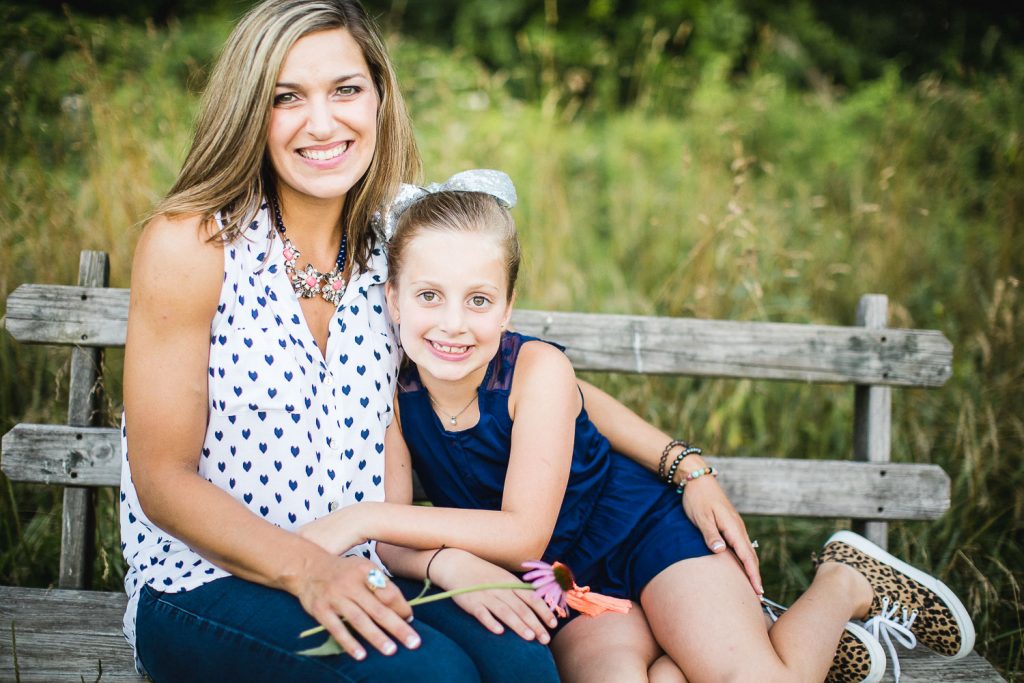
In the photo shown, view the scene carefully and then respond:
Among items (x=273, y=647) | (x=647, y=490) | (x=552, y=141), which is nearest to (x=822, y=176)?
(x=552, y=141)

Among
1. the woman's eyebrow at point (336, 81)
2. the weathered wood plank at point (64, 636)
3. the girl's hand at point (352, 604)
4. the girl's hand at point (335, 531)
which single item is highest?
the woman's eyebrow at point (336, 81)

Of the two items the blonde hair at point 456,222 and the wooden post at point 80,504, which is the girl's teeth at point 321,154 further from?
the wooden post at point 80,504

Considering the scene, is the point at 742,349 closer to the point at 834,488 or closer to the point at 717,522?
the point at 834,488

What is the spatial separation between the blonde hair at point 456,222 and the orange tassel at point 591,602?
716mm

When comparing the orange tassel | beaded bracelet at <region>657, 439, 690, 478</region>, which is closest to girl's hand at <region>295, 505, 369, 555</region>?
the orange tassel

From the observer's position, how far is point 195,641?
1676mm

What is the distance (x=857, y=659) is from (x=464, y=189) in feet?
4.77

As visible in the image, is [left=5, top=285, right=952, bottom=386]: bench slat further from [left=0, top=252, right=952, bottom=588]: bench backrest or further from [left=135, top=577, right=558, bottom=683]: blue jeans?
[left=135, top=577, right=558, bottom=683]: blue jeans

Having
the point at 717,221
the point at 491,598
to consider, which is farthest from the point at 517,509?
the point at 717,221

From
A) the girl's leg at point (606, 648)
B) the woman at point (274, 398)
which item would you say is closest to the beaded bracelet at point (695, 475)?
the woman at point (274, 398)

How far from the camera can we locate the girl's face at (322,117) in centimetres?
185

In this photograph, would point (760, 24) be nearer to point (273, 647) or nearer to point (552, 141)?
point (552, 141)

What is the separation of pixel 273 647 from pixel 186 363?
0.59 m

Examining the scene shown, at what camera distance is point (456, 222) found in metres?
1.99
